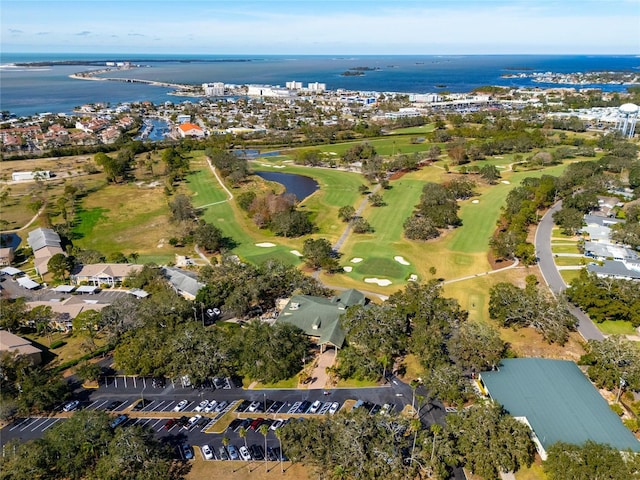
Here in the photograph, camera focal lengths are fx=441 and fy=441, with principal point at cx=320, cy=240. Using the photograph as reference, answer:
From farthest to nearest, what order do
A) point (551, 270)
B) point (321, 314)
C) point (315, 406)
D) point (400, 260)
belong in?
point (400, 260)
point (551, 270)
point (321, 314)
point (315, 406)

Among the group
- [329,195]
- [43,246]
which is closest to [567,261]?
[329,195]

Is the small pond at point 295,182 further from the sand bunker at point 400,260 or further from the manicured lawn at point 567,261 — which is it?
the manicured lawn at point 567,261

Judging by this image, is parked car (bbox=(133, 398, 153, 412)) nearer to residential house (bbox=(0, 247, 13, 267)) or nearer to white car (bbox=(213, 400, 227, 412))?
white car (bbox=(213, 400, 227, 412))

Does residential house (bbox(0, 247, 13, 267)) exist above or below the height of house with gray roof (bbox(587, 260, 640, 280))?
below

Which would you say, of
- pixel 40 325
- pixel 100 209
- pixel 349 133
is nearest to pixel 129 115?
pixel 349 133

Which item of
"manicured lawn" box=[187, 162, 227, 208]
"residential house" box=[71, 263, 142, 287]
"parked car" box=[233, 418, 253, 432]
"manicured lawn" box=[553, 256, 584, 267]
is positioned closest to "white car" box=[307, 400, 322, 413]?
"parked car" box=[233, 418, 253, 432]

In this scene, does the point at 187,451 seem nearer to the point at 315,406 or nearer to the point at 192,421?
the point at 192,421
